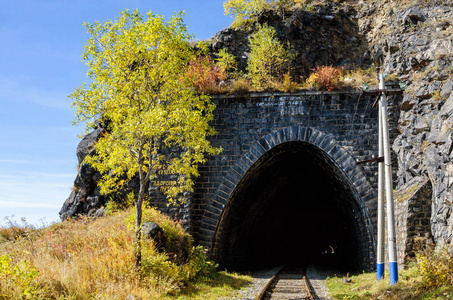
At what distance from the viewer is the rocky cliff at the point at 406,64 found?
12211mm

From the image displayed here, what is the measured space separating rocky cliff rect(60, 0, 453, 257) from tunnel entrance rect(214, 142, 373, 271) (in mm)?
2736

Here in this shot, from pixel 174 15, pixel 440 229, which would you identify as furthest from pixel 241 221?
pixel 174 15

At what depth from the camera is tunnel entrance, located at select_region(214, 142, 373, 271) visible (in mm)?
16203

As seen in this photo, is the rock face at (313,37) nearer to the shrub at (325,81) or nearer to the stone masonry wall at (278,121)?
the shrub at (325,81)

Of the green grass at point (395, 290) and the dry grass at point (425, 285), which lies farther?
the dry grass at point (425, 285)

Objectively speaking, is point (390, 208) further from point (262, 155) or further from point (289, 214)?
point (289, 214)

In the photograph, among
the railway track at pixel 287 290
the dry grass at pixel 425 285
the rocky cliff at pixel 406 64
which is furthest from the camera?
the rocky cliff at pixel 406 64

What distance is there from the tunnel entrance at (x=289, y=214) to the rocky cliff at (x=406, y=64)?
274 cm

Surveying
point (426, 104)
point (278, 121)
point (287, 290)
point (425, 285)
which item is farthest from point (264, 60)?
point (425, 285)

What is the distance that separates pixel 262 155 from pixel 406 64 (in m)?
7.41

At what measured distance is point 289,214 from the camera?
27.5 m

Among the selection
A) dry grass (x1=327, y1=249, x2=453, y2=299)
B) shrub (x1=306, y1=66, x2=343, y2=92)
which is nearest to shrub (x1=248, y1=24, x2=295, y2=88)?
shrub (x1=306, y1=66, x2=343, y2=92)

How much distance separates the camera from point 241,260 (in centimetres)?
1897

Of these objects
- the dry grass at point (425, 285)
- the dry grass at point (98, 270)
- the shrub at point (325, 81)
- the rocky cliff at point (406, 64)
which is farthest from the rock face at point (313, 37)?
the dry grass at point (425, 285)
